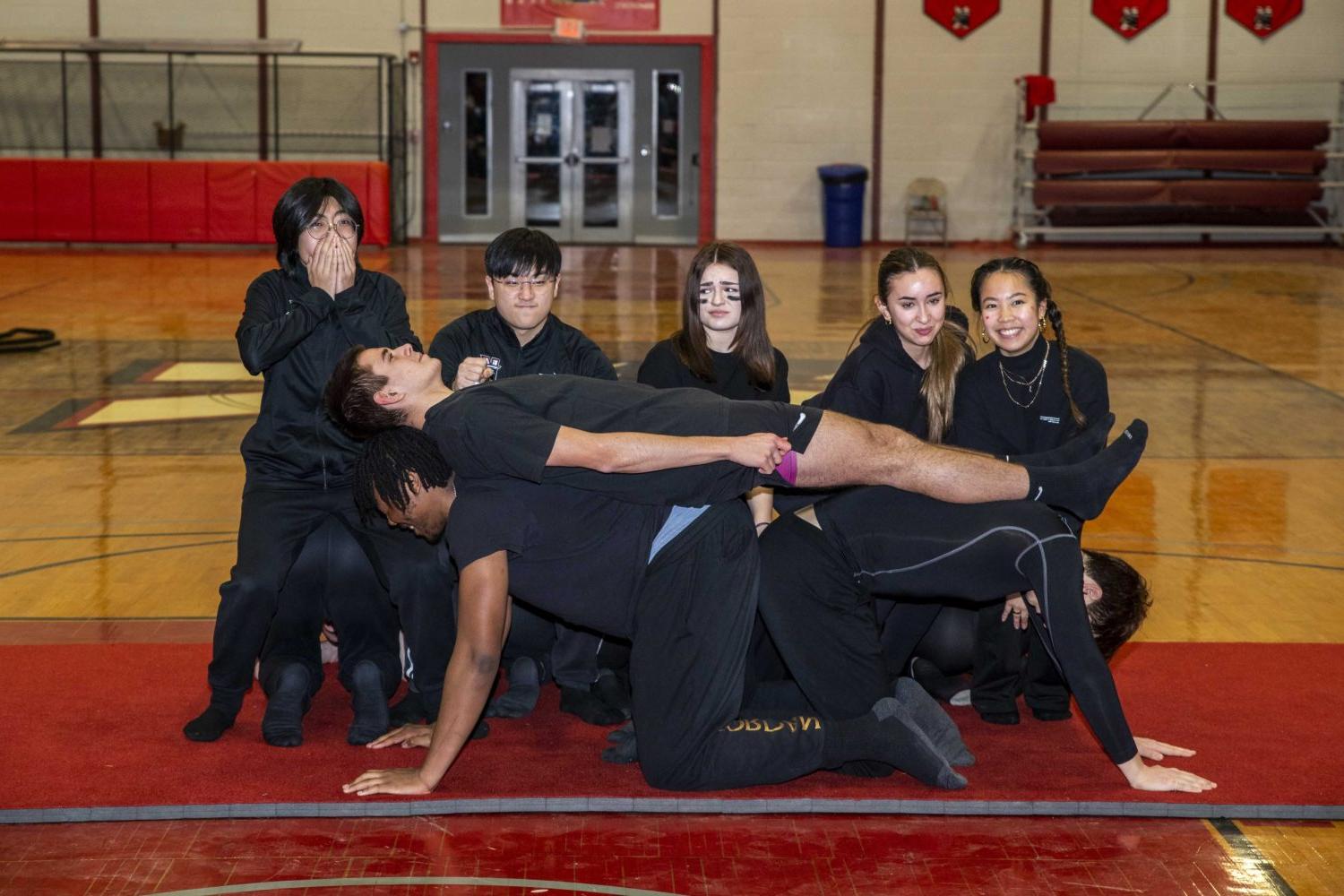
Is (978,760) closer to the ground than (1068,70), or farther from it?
closer to the ground

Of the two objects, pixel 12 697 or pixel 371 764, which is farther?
pixel 12 697

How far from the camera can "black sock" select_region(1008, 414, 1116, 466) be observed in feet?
13.0

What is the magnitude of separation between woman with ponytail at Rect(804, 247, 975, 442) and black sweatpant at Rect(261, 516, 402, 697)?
141 cm

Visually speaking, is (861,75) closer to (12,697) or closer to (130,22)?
(130,22)

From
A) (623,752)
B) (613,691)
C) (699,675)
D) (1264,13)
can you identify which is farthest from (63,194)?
(699,675)

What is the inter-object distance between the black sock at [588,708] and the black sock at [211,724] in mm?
924

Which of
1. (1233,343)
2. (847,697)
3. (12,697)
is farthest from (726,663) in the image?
(1233,343)

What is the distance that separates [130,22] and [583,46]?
620 cm

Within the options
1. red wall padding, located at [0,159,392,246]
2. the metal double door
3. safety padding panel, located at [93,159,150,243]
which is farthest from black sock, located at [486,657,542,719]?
the metal double door

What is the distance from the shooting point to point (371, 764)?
12.6ft

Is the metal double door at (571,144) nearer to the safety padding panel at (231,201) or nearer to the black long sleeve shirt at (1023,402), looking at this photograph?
the safety padding panel at (231,201)

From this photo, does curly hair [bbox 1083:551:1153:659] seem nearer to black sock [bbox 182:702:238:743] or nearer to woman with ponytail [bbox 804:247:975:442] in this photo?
woman with ponytail [bbox 804:247:975:442]

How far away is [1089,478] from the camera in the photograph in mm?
3863

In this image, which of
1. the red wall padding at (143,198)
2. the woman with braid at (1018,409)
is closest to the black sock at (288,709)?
the woman with braid at (1018,409)
